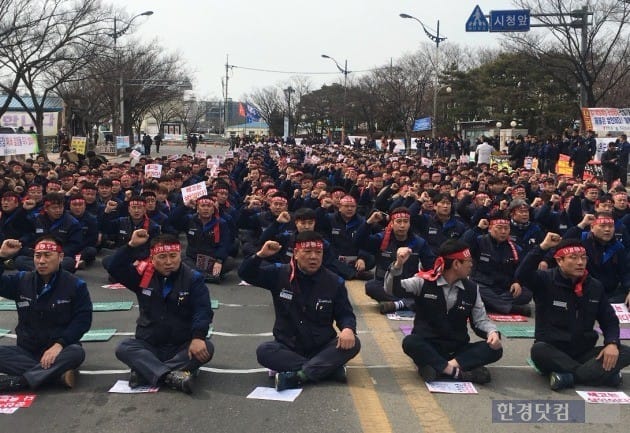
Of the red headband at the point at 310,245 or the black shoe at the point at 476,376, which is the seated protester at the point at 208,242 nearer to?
the red headband at the point at 310,245

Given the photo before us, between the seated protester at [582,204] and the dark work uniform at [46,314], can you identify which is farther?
the seated protester at [582,204]

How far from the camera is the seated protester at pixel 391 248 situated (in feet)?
23.6

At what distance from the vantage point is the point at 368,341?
6.07m

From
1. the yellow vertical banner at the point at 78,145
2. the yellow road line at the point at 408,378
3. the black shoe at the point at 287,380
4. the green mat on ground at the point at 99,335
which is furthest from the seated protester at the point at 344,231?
the yellow vertical banner at the point at 78,145

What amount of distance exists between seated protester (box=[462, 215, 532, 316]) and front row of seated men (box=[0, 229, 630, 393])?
2116 millimetres

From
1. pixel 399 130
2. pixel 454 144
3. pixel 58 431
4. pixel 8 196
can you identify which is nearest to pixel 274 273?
pixel 58 431

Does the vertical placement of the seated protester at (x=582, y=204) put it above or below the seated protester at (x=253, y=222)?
above

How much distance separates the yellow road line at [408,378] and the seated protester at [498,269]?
134 cm

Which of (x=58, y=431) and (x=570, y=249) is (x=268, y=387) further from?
(x=570, y=249)

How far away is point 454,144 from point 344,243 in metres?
27.2

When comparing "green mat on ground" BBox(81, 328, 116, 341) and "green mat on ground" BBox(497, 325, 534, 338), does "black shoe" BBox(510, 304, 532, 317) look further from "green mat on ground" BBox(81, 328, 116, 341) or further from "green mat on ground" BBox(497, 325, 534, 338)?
"green mat on ground" BBox(81, 328, 116, 341)

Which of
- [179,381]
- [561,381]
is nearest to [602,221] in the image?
[561,381]

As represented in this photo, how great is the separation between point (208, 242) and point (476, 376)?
16.5 ft

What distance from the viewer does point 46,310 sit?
4.96 m
